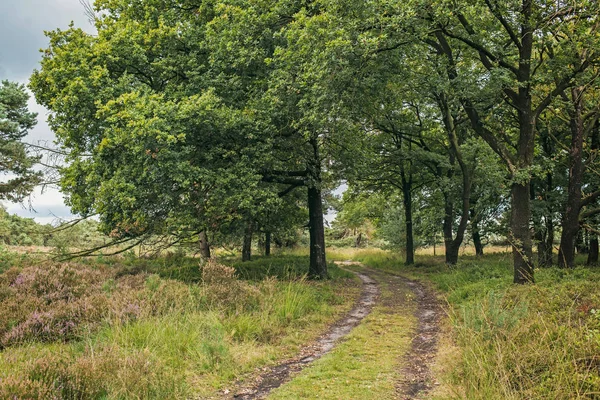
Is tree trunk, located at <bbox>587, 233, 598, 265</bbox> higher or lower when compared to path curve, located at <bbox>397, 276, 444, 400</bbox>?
higher

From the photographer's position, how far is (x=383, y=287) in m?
17.4

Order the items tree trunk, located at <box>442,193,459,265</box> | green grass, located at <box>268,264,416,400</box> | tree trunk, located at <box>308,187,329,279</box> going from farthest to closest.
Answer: tree trunk, located at <box>442,193,459,265</box>
tree trunk, located at <box>308,187,329,279</box>
green grass, located at <box>268,264,416,400</box>

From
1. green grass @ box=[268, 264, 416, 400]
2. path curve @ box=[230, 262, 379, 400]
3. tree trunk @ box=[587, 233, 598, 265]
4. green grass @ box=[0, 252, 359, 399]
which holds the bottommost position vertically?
path curve @ box=[230, 262, 379, 400]

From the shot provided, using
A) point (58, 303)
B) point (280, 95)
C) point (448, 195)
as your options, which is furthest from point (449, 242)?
point (58, 303)

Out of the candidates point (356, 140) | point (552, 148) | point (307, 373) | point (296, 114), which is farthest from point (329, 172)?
point (307, 373)

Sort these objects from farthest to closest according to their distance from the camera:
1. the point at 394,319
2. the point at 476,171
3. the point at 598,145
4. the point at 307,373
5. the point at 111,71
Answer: the point at 476,171, the point at 598,145, the point at 111,71, the point at 394,319, the point at 307,373

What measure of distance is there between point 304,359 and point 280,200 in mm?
7818

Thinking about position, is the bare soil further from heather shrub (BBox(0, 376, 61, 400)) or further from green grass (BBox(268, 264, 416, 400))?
heather shrub (BBox(0, 376, 61, 400))

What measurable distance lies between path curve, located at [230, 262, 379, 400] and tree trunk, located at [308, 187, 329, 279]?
4632mm

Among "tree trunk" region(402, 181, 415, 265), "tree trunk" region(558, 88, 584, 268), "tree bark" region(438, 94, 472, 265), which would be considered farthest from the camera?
"tree trunk" region(402, 181, 415, 265)

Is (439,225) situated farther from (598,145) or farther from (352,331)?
(352,331)

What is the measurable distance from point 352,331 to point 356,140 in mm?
9942

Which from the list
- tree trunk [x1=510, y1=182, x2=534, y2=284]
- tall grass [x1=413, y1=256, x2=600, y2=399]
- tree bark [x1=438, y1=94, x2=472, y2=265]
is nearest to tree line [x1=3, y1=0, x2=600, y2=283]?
tree trunk [x1=510, y1=182, x2=534, y2=284]

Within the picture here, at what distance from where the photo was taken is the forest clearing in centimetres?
584
